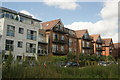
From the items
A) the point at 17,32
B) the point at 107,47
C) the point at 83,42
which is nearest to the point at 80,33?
the point at 83,42

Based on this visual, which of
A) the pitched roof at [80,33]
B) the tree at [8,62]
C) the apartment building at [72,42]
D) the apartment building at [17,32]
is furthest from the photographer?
the pitched roof at [80,33]

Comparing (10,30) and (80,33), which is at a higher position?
(80,33)

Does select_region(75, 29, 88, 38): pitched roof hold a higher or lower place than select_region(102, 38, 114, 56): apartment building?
higher

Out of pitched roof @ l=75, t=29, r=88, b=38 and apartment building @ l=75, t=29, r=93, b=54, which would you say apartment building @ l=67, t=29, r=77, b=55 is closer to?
apartment building @ l=75, t=29, r=93, b=54

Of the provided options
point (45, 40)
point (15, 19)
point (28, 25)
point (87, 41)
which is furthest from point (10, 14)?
point (87, 41)

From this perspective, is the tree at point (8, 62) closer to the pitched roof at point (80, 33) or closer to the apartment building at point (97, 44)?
the pitched roof at point (80, 33)

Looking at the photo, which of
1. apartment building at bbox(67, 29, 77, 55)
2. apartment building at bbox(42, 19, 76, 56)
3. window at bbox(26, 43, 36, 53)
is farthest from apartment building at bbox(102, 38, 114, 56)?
window at bbox(26, 43, 36, 53)

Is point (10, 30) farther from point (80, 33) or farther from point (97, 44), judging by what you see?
point (97, 44)

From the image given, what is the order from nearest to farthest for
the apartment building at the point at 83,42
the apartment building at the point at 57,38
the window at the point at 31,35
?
the window at the point at 31,35 < the apartment building at the point at 57,38 < the apartment building at the point at 83,42

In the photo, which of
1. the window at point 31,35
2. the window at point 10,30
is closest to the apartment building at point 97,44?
the window at point 31,35

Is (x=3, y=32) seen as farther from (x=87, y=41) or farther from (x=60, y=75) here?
(x=87, y=41)

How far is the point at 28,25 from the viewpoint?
28.6 meters

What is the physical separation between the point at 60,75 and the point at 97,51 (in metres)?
51.0

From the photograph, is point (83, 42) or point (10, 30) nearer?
point (10, 30)
